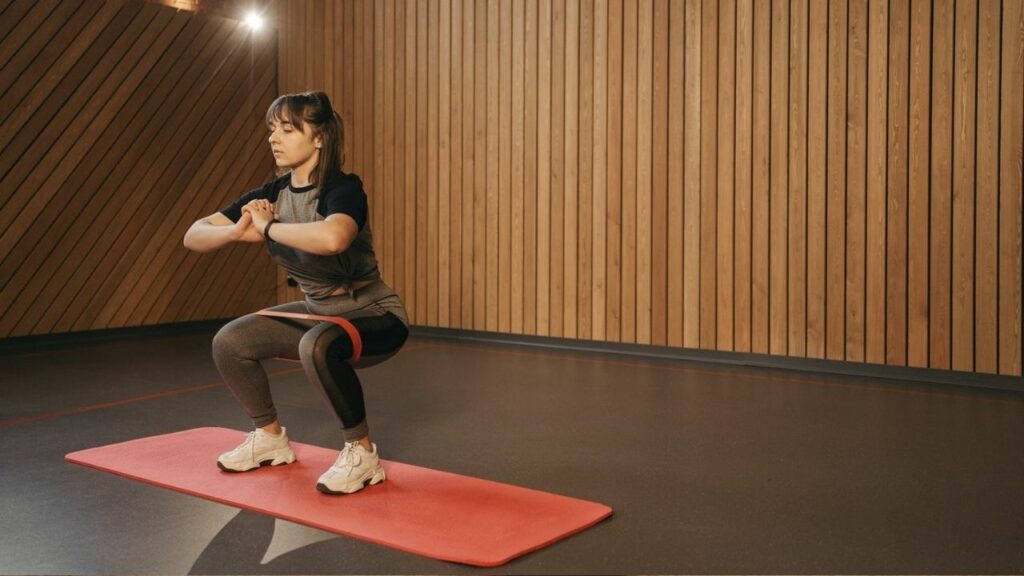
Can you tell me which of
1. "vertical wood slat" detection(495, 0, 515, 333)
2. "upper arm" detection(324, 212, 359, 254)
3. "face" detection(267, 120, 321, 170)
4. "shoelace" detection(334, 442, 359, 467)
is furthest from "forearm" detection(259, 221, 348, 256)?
"vertical wood slat" detection(495, 0, 515, 333)

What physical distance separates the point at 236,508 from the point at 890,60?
4.19m

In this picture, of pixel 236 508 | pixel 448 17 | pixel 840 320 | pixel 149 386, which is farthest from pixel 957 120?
pixel 149 386

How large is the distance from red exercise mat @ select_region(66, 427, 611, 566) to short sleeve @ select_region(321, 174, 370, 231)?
2.72 ft

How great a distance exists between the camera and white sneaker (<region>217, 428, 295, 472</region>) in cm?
302

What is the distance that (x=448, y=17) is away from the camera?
6789 mm

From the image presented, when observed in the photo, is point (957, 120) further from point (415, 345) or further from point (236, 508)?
point (236, 508)

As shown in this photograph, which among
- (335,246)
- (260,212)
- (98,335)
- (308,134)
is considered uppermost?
(308,134)

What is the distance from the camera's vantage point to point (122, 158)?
6480mm

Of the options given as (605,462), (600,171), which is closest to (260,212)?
(605,462)

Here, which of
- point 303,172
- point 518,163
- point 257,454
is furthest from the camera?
point 518,163

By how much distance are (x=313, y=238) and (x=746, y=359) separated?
3674 millimetres

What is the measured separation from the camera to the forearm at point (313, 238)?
102 inches

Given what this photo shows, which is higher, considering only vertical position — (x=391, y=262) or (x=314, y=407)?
(x=391, y=262)

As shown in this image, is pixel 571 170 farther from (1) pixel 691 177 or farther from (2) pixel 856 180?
(2) pixel 856 180
